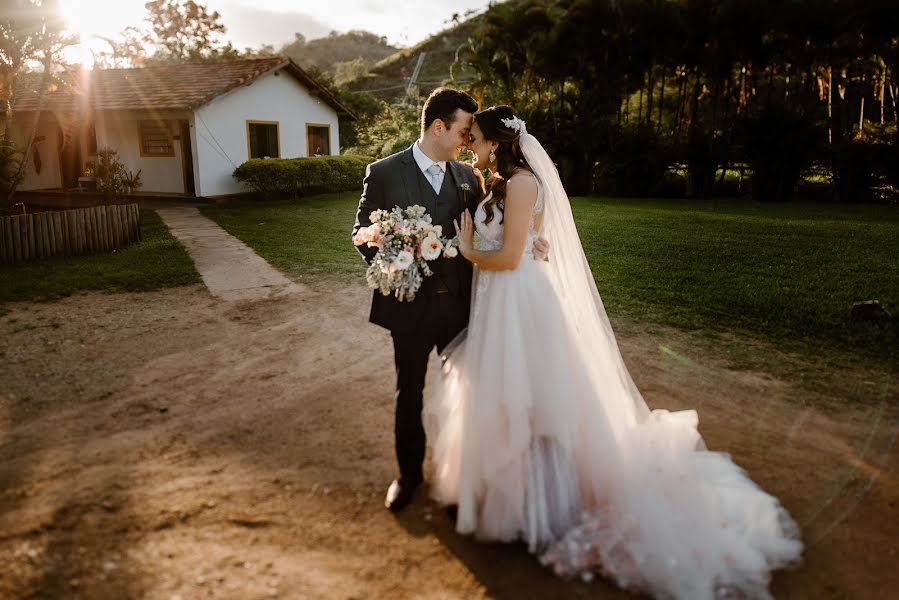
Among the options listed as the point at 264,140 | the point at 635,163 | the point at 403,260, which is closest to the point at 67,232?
the point at 403,260

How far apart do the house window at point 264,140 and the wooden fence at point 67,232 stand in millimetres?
10674

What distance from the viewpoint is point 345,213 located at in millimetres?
17172

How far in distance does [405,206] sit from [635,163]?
18.7m

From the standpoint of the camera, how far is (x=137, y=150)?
2173 cm

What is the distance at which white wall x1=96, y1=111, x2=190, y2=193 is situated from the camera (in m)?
21.1

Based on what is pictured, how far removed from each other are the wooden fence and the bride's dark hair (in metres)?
9.97

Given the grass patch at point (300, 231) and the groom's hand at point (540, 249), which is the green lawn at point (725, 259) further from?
the groom's hand at point (540, 249)

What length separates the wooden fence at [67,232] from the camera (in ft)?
33.6

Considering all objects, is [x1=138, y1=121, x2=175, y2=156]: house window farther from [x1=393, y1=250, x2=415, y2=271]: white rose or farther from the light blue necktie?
[x1=393, y1=250, x2=415, y2=271]: white rose

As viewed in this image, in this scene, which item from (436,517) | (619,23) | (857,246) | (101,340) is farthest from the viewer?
(619,23)

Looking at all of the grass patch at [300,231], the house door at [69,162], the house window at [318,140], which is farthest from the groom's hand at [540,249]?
the house door at [69,162]

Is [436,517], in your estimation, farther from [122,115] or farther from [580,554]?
[122,115]

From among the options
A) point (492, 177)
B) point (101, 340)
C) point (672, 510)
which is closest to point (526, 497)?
point (672, 510)

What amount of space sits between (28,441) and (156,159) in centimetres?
1966
